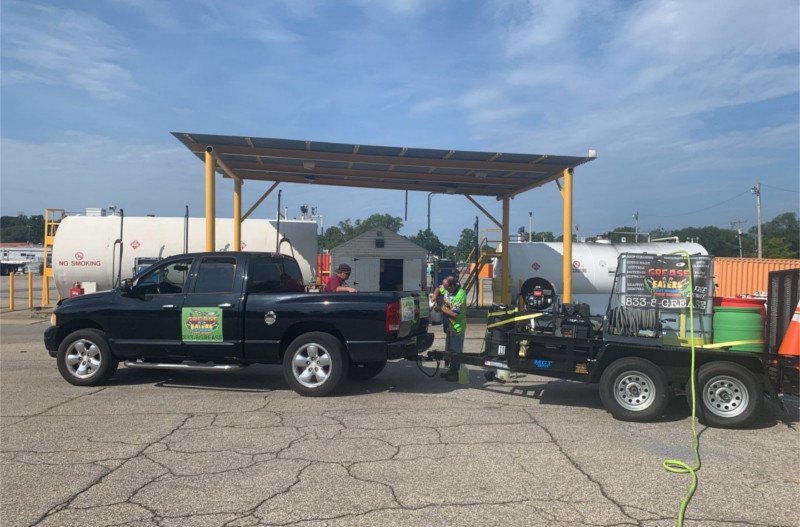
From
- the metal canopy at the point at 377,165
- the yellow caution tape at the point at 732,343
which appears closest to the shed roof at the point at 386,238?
the metal canopy at the point at 377,165

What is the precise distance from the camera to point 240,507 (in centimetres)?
435

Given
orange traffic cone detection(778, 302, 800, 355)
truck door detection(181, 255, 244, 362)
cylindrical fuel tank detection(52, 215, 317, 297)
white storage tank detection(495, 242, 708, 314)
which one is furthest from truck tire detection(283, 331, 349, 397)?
white storage tank detection(495, 242, 708, 314)

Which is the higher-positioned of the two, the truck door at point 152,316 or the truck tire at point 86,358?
the truck door at point 152,316

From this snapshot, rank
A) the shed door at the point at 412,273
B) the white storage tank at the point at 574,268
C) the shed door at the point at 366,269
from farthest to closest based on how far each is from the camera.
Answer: the shed door at the point at 412,273, the shed door at the point at 366,269, the white storage tank at the point at 574,268

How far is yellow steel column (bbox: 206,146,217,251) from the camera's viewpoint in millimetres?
14094

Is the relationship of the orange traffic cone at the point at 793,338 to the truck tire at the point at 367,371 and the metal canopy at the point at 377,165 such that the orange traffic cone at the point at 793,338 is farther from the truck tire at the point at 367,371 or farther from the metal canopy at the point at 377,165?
the metal canopy at the point at 377,165

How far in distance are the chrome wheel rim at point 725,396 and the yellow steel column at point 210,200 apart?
428 inches

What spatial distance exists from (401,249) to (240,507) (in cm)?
2017

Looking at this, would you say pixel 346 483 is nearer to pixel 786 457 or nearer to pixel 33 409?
pixel 786 457

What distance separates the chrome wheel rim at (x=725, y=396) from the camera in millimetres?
6727

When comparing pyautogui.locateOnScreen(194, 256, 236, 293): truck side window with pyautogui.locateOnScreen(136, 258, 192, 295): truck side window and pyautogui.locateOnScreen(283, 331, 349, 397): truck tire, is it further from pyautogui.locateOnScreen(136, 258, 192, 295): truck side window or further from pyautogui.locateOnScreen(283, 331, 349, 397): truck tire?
pyautogui.locateOnScreen(283, 331, 349, 397): truck tire

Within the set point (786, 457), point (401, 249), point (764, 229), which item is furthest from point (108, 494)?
point (764, 229)

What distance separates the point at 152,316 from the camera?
8.59 meters

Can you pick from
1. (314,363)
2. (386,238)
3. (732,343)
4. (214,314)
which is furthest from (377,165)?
(732,343)
